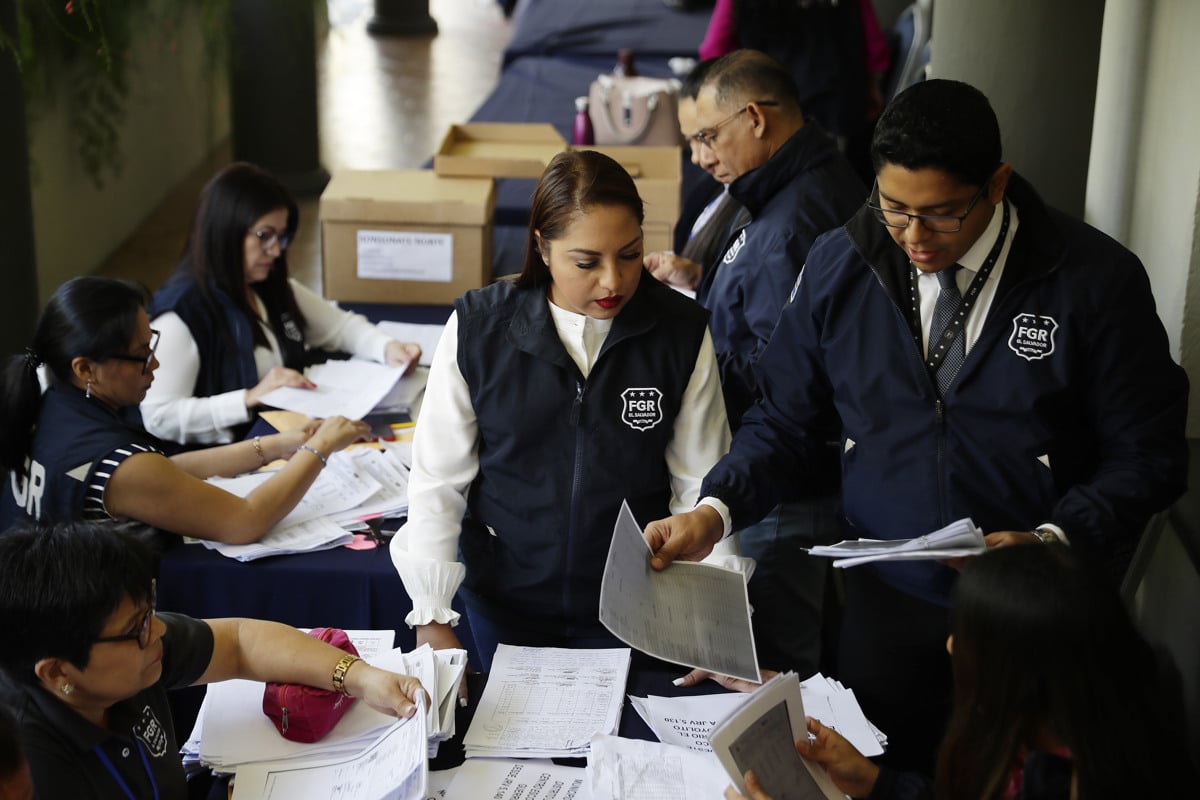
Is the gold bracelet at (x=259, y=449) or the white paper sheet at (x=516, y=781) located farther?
the gold bracelet at (x=259, y=449)

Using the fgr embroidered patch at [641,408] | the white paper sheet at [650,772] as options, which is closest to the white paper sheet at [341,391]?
the fgr embroidered patch at [641,408]

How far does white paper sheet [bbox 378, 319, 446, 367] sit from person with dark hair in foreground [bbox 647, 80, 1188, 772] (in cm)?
161

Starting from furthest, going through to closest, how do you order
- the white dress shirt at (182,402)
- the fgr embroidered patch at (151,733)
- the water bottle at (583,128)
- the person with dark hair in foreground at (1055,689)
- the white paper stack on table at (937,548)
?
the water bottle at (583,128) < the white dress shirt at (182,402) < the fgr embroidered patch at (151,733) < the white paper stack on table at (937,548) < the person with dark hair in foreground at (1055,689)

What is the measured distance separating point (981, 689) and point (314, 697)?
990 mm

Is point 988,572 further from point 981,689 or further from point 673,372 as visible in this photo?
point 673,372

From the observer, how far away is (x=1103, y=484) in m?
1.97

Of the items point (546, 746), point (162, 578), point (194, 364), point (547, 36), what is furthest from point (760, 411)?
point (547, 36)

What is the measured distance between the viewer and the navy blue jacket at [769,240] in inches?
109

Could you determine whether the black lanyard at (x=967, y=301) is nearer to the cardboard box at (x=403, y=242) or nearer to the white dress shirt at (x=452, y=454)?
the white dress shirt at (x=452, y=454)

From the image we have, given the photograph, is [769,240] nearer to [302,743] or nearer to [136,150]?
[302,743]

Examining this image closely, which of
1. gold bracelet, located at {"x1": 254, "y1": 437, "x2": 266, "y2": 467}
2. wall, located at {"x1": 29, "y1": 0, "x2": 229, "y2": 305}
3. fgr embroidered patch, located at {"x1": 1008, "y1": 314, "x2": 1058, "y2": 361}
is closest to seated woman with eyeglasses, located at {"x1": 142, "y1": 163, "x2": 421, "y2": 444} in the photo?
gold bracelet, located at {"x1": 254, "y1": 437, "x2": 266, "y2": 467}

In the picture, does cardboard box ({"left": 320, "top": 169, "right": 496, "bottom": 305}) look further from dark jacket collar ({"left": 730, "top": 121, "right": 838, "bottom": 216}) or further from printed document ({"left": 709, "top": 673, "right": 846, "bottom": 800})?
printed document ({"left": 709, "top": 673, "right": 846, "bottom": 800})

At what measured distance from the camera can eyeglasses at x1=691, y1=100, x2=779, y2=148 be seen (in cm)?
304

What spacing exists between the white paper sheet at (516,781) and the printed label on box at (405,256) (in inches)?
93.4
